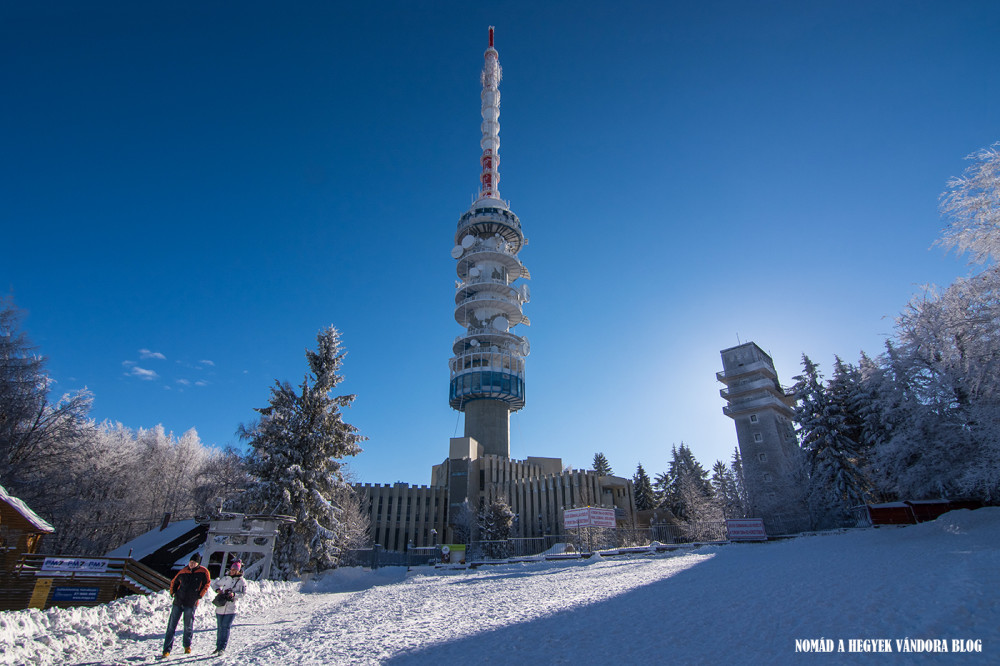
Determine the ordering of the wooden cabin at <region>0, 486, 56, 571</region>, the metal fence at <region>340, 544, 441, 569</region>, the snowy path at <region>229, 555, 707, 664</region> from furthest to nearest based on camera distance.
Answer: the metal fence at <region>340, 544, 441, 569</region> → the wooden cabin at <region>0, 486, 56, 571</region> → the snowy path at <region>229, 555, 707, 664</region>

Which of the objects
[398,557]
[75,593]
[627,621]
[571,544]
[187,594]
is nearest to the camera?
[187,594]

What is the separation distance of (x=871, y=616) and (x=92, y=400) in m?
36.7

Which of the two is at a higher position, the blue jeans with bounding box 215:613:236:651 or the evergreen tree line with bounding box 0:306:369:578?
the evergreen tree line with bounding box 0:306:369:578

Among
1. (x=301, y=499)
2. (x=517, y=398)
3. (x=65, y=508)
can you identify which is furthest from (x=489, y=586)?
(x=517, y=398)

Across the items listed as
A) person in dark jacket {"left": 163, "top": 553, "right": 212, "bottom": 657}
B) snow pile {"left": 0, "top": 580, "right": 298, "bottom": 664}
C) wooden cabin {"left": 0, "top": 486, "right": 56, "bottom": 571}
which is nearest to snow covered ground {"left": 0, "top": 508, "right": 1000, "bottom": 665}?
snow pile {"left": 0, "top": 580, "right": 298, "bottom": 664}

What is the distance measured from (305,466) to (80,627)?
44.5 ft

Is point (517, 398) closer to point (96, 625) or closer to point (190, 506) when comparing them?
point (190, 506)

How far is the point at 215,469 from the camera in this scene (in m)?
38.3

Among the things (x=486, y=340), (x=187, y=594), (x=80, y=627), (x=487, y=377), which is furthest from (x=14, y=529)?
(x=486, y=340)

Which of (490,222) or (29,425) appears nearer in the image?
(29,425)

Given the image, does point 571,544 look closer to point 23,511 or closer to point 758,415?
point 23,511

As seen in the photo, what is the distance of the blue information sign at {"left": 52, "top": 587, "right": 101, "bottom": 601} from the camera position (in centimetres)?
1274

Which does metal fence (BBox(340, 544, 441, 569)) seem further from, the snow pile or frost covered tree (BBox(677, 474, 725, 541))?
the snow pile

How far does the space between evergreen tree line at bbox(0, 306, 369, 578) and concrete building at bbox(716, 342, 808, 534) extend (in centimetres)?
3261
